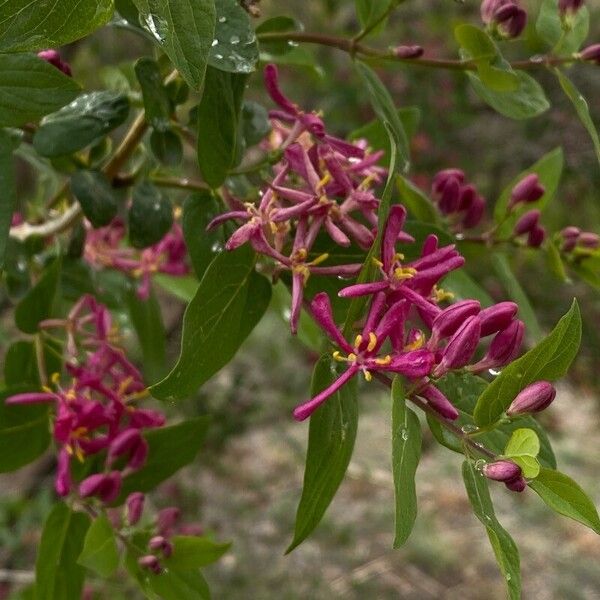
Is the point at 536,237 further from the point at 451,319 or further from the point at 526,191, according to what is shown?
the point at 451,319

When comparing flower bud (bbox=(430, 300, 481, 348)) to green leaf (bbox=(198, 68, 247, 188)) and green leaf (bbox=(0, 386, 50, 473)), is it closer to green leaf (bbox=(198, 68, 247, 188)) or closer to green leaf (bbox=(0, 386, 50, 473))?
green leaf (bbox=(198, 68, 247, 188))

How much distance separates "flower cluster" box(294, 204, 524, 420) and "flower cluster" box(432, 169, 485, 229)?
0.23 m

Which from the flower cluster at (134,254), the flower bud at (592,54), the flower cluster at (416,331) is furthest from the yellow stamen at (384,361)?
the flower cluster at (134,254)

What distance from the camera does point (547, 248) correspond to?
811mm

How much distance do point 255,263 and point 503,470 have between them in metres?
0.21

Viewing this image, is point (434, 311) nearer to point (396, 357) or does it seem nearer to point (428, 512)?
point (396, 357)

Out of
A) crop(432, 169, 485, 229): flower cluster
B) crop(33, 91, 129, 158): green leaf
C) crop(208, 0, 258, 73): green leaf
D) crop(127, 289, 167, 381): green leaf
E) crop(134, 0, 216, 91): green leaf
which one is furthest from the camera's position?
crop(127, 289, 167, 381): green leaf

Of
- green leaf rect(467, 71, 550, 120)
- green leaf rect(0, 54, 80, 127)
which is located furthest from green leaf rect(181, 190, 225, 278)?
green leaf rect(467, 71, 550, 120)

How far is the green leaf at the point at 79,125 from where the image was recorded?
64cm

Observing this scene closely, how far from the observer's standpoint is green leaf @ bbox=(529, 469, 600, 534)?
467 mm

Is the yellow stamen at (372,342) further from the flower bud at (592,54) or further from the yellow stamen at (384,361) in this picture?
the flower bud at (592,54)

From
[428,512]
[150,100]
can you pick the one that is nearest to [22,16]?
[150,100]

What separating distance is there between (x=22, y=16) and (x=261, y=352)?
6.81 feet

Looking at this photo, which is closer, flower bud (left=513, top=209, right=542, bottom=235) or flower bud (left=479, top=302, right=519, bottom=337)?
flower bud (left=479, top=302, right=519, bottom=337)
